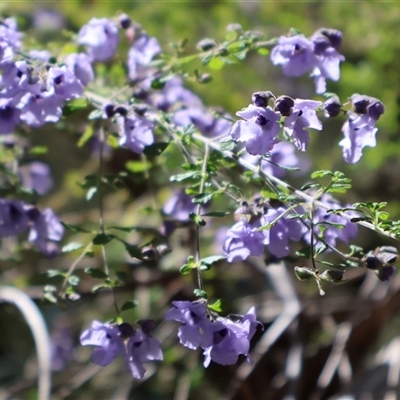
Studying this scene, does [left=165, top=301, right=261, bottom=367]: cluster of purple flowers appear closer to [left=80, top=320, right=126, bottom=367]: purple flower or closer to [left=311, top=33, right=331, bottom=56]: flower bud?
[left=80, top=320, right=126, bottom=367]: purple flower

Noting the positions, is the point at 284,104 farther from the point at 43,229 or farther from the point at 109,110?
the point at 43,229

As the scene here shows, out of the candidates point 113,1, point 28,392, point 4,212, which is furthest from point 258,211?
point 113,1

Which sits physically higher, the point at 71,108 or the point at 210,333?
the point at 71,108

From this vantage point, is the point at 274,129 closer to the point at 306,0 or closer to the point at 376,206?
the point at 376,206

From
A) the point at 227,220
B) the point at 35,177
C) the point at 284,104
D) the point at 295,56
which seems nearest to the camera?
the point at 284,104

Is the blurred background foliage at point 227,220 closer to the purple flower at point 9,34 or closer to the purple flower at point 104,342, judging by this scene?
the purple flower at point 9,34

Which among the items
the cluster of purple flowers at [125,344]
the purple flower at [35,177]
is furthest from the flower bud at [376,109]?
the purple flower at [35,177]

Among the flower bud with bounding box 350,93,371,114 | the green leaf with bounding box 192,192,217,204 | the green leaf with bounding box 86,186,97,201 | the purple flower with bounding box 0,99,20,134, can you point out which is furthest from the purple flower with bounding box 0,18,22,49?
the flower bud with bounding box 350,93,371,114

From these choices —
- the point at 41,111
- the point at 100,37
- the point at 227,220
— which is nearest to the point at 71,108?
the point at 41,111
